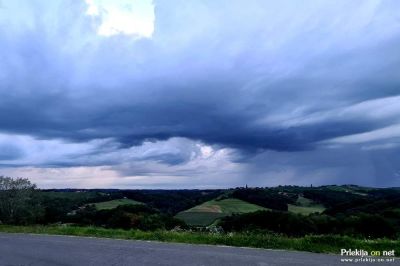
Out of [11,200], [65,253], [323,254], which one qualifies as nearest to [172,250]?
[65,253]

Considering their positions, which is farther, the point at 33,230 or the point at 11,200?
the point at 11,200

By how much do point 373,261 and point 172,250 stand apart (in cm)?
570

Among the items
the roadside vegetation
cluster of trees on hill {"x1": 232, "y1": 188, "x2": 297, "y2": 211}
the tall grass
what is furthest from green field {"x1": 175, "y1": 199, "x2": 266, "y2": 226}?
the tall grass

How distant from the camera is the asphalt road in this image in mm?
10812

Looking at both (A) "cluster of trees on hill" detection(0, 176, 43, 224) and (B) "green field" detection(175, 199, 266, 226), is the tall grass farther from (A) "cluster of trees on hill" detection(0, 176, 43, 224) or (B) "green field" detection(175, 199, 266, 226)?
(B) "green field" detection(175, 199, 266, 226)

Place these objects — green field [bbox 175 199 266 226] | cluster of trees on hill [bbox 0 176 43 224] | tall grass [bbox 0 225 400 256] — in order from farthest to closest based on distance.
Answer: green field [bbox 175 199 266 226]
cluster of trees on hill [bbox 0 176 43 224]
tall grass [bbox 0 225 400 256]

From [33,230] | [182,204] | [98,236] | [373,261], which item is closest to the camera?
[373,261]

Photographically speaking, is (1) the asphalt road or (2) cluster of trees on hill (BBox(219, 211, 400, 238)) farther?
(2) cluster of trees on hill (BBox(219, 211, 400, 238))

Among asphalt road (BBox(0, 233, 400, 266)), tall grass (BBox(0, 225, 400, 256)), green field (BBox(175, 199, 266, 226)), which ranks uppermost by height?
tall grass (BBox(0, 225, 400, 256))

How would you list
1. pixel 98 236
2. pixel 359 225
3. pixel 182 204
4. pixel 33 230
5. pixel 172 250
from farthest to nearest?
1. pixel 182 204
2. pixel 359 225
3. pixel 33 230
4. pixel 98 236
5. pixel 172 250

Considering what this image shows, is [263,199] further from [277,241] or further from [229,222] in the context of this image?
[277,241]

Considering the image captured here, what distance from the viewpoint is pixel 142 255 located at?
12.2 meters

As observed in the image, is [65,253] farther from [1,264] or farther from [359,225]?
[359,225]

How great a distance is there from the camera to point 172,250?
512 inches
